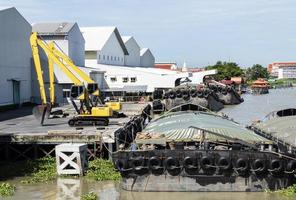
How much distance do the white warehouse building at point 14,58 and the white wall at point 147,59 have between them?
179 ft

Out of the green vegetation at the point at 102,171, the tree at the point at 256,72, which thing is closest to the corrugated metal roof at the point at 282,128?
the green vegetation at the point at 102,171

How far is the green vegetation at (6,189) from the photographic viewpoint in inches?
688

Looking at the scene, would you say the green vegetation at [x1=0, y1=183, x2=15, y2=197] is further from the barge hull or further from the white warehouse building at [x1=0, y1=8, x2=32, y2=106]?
the white warehouse building at [x1=0, y1=8, x2=32, y2=106]

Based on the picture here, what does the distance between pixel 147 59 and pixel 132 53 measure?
40.0 feet

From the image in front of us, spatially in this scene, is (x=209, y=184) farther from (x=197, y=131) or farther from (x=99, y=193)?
(x=99, y=193)

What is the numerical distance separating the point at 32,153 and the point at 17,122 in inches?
345

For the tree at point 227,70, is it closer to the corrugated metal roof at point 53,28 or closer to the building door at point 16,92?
the corrugated metal roof at point 53,28

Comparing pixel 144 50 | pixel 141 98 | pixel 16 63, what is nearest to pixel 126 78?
pixel 141 98

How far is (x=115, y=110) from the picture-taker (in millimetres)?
34656

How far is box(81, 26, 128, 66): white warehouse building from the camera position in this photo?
7094 centimetres

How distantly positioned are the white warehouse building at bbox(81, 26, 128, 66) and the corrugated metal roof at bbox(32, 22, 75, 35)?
1308cm

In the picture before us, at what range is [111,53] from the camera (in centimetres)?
7675

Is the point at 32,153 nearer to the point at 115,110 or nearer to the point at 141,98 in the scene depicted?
the point at 115,110

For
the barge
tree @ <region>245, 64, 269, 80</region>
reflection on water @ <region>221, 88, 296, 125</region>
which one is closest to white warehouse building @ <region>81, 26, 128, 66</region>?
reflection on water @ <region>221, 88, 296, 125</region>
